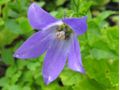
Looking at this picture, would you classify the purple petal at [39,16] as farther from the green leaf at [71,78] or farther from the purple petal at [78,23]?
the green leaf at [71,78]

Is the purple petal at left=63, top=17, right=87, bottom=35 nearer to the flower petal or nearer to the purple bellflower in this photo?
the purple bellflower

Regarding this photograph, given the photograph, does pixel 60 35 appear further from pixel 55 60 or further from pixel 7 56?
pixel 7 56

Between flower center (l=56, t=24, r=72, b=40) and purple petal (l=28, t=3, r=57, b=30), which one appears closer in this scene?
purple petal (l=28, t=3, r=57, b=30)

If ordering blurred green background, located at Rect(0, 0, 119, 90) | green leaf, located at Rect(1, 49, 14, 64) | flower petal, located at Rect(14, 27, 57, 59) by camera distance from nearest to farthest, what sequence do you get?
1. flower petal, located at Rect(14, 27, 57, 59)
2. blurred green background, located at Rect(0, 0, 119, 90)
3. green leaf, located at Rect(1, 49, 14, 64)

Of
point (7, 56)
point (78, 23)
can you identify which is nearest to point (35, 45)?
point (78, 23)

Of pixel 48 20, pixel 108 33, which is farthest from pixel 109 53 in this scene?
pixel 48 20

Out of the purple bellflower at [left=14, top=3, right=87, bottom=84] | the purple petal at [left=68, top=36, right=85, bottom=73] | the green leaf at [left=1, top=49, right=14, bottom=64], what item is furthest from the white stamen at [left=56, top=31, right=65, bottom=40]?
the green leaf at [left=1, top=49, right=14, bottom=64]

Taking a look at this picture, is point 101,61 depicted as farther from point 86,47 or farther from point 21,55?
point 21,55

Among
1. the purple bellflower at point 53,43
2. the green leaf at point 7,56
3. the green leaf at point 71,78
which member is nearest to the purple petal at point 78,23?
the purple bellflower at point 53,43
